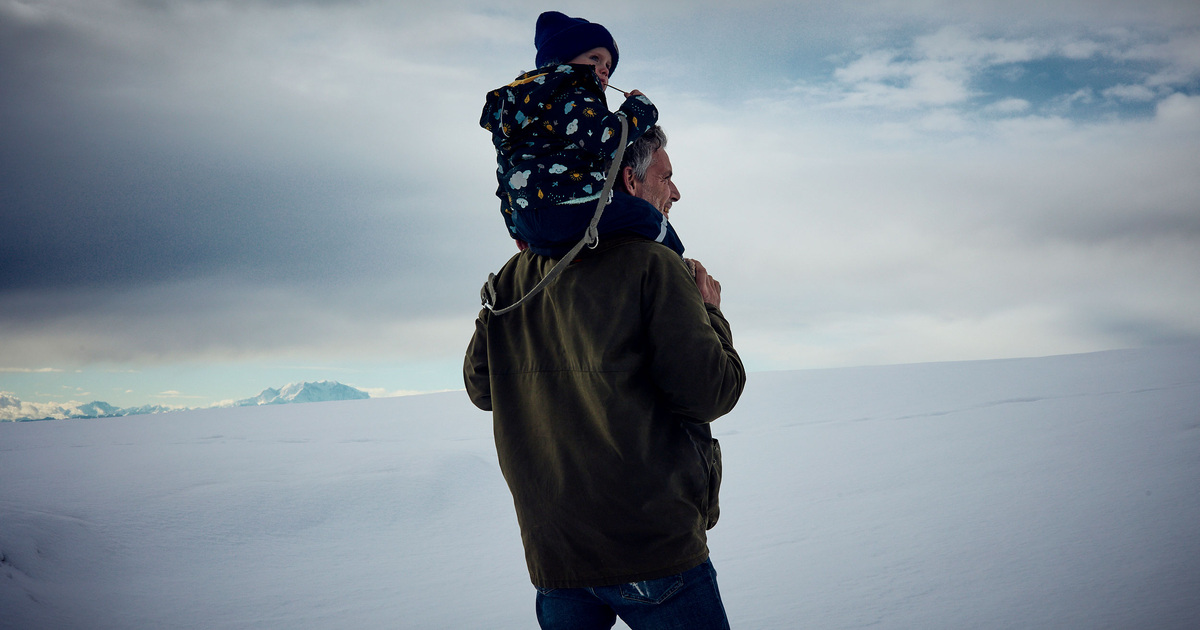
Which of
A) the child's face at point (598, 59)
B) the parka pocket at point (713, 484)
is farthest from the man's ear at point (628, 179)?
the parka pocket at point (713, 484)

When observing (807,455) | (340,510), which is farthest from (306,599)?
(807,455)

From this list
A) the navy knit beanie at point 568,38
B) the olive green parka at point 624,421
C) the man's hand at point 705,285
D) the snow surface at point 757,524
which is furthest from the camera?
the snow surface at point 757,524

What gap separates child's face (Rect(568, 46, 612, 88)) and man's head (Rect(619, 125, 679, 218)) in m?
0.20

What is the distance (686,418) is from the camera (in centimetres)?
97

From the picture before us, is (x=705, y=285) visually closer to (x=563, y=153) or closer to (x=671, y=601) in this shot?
(x=563, y=153)

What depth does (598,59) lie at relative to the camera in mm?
1256

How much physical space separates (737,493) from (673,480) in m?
3.60

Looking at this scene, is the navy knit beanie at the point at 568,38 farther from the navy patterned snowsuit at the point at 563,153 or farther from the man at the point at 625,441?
the man at the point at 625,441

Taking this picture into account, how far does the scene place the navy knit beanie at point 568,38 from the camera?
1234mm

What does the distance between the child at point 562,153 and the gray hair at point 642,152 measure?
46 millimetres

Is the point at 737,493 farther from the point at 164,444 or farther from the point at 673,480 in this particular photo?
the point at 164,444

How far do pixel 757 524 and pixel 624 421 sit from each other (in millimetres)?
3017

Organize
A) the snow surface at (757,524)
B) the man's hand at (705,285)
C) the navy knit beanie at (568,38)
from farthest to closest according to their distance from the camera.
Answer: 1. the snow surface at (757,524)
2. the navy knit beanie at (568,38)
3. the man's hand at (705,285)

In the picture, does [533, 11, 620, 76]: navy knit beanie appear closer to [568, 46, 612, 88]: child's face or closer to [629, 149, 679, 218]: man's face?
[568, 46, 612, 88]: child's face
